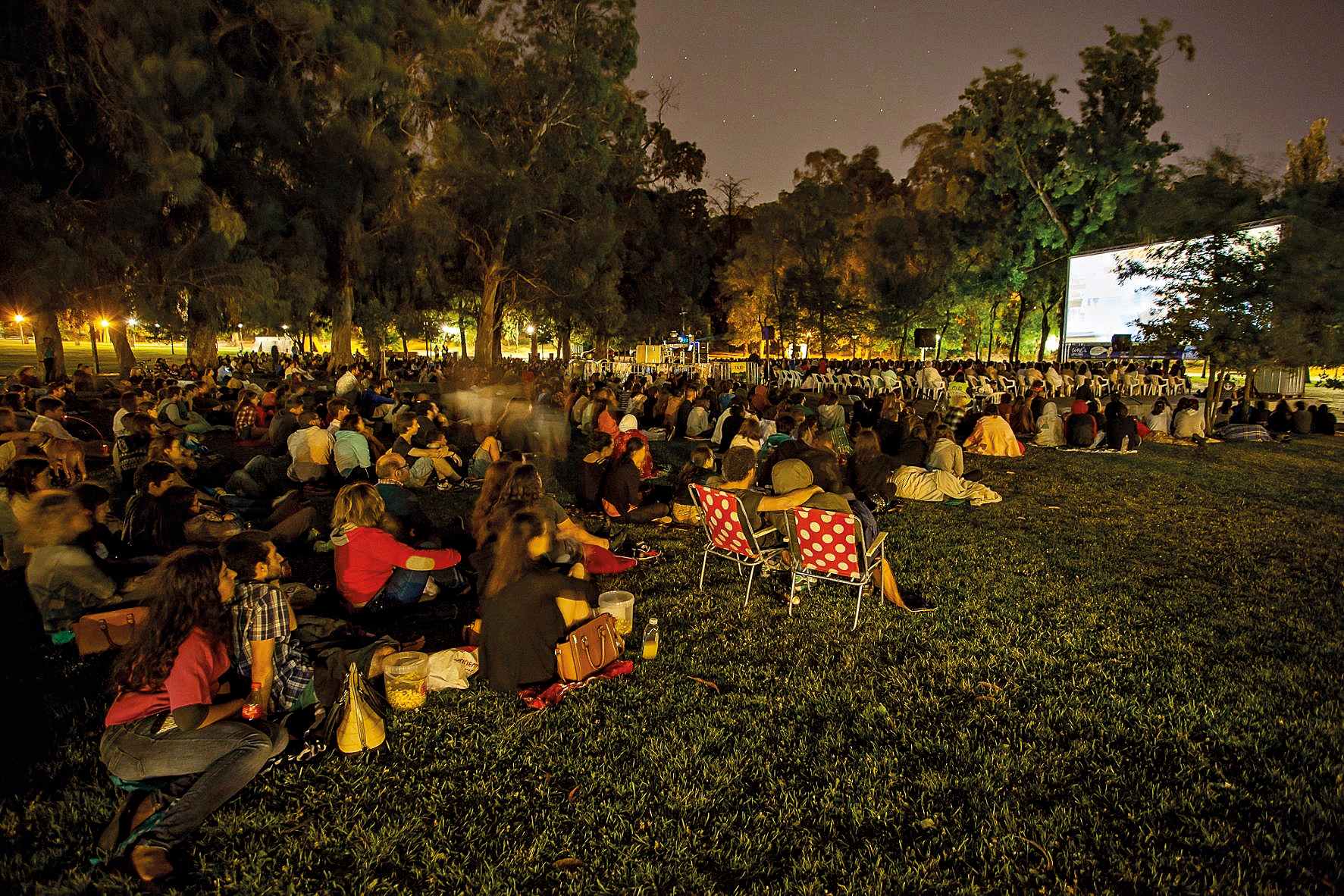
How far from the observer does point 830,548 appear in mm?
5883

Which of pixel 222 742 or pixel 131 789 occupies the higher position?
pixel 222 742

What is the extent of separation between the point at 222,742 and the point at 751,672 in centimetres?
313

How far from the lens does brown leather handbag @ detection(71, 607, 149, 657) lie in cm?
478

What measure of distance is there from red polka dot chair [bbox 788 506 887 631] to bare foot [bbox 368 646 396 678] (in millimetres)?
3228

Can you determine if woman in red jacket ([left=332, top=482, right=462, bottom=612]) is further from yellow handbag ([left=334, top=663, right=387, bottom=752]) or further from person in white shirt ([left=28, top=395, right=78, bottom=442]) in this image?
person in white shirt ([left=28, top=395, right=78, bottom=442])

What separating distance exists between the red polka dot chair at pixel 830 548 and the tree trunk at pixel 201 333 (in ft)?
73.5

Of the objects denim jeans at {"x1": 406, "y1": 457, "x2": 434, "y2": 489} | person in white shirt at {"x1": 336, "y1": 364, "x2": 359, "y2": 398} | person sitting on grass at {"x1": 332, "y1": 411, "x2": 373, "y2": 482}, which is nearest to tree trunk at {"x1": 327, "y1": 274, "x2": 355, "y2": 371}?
person in white shirt at {"x1": 336, "y1": 364, "x2": 359, "y2": 398}

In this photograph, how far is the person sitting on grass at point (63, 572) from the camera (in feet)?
16.3

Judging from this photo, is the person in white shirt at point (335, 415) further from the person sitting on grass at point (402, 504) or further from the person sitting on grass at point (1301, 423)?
the person sitting on grass at point (1301, 423)

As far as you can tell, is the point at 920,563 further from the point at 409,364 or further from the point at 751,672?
the point at 409,364

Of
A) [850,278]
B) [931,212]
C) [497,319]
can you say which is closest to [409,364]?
[497,319]

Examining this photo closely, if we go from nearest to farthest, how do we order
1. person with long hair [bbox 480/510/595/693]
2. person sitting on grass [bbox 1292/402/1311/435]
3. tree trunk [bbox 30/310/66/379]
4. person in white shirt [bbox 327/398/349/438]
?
person with long hair [bbox 480/510/595/693] → person in white shirt [bbox 327/398/349/438] → person sitting on grass [bbox 1292/402/1311/435] → tree trunk [bbox 30/310/66/379]

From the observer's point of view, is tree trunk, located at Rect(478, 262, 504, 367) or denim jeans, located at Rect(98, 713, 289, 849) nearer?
denim jeans, located at Rect(98, 713, 289, 849)

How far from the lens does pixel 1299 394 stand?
1006 inches
